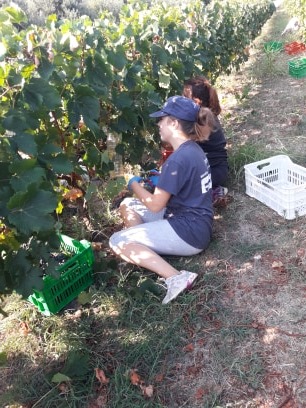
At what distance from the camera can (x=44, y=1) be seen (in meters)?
22.4

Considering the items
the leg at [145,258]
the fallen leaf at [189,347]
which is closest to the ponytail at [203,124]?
the leg at [145,258]

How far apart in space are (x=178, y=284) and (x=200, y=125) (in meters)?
1.08

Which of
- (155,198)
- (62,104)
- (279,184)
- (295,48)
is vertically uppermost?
(62,104)

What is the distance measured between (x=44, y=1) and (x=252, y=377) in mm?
24170

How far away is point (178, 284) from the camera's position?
2.71 m

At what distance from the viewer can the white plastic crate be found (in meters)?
3.32

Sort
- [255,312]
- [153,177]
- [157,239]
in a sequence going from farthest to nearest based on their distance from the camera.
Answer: [153,177], [157,239], [255,312]

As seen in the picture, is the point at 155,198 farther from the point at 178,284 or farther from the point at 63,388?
the point at 63,388

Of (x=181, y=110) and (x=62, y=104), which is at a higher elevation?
(x=62, y=104)

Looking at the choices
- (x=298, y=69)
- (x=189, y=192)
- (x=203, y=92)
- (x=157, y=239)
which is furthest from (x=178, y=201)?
(x=298, y=69)

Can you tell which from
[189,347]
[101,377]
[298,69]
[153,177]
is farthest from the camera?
[298,69]

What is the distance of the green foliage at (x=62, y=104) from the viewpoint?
1939mm

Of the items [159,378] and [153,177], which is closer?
[159,378]

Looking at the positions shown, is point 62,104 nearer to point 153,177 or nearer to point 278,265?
point 153,177
